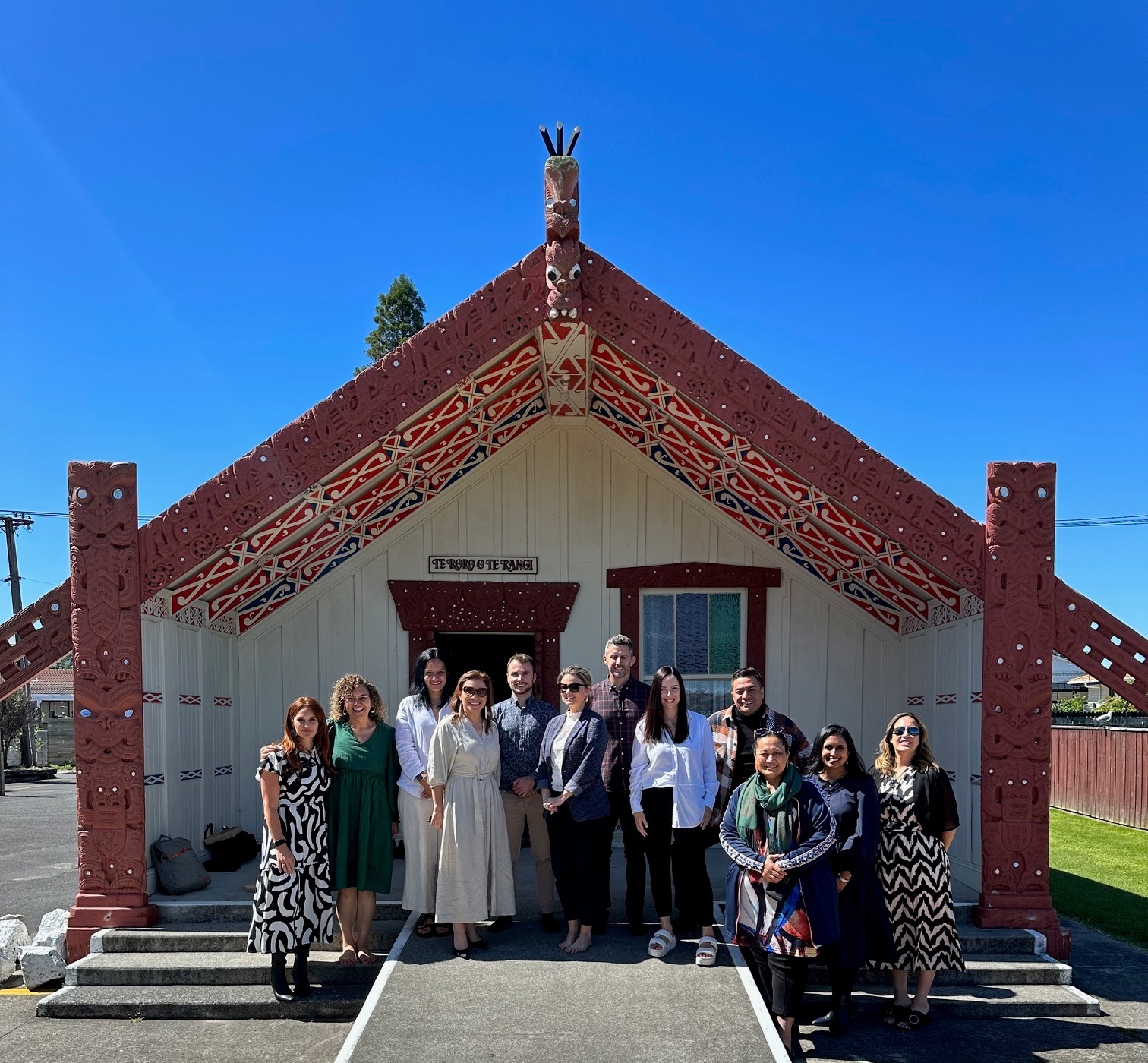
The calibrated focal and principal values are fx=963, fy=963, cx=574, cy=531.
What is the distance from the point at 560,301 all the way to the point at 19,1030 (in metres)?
4.96

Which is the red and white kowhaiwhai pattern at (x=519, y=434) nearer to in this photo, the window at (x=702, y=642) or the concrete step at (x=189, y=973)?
the window at (x=702, y=642)

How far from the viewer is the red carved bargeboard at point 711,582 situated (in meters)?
8.05

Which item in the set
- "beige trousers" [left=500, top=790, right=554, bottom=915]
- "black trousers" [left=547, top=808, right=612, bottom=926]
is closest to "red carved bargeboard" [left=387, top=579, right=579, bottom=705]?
"beige trousers" [left=500, top=790, right=554, bottom=915]

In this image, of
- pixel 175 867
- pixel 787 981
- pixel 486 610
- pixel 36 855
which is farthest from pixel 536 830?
pixel 36 855

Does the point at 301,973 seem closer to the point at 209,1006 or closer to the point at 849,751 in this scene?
the point at 209,1006

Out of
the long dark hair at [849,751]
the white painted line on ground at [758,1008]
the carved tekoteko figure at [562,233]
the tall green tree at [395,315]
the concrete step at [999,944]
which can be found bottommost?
the concrete step at [999,944]

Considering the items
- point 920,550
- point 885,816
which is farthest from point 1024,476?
point 885,816

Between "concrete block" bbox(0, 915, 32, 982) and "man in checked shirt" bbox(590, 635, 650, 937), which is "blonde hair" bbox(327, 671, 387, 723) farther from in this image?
"concrete block" bbox(0, 915, 32, 982)

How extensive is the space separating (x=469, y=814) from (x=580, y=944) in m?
0.91

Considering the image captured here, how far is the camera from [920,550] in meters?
6.03

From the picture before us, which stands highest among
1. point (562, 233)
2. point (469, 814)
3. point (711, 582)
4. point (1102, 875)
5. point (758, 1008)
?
point (562, 233)

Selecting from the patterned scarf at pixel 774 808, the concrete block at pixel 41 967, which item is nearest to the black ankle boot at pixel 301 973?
→ the concrete block at pixel 41 967

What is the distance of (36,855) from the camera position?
1134 cm

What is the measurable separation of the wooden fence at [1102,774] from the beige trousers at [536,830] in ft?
36.8
